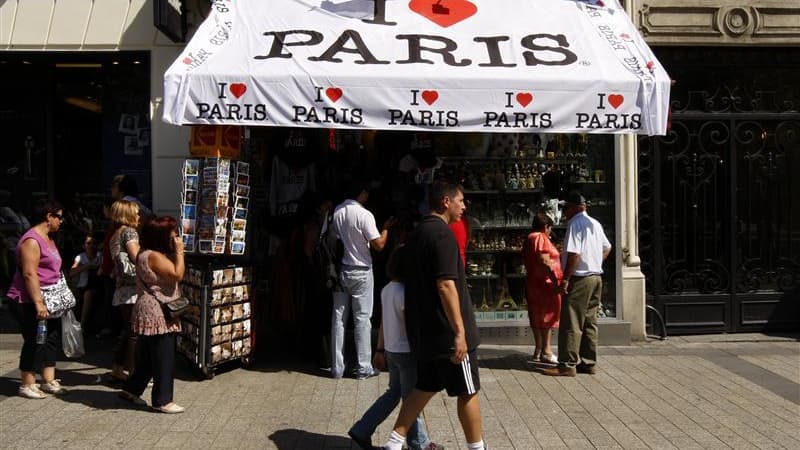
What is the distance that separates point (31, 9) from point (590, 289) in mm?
6942

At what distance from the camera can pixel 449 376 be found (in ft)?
16.7

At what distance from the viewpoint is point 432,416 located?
6648mm

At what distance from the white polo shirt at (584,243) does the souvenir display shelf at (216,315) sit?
10.6 feet

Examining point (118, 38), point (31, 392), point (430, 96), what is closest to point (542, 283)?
point (430, 96)

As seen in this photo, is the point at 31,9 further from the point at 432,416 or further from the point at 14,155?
the point at 432,416

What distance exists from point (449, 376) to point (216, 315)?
337 centimetres

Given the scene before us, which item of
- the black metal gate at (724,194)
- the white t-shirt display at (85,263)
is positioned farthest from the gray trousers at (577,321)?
the white t-shirt display at (85,263)

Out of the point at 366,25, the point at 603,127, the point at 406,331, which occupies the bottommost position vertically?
the point at 406,331

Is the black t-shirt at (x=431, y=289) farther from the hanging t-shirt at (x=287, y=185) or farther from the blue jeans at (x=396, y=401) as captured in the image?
the hanging t-shirt at (x=287, y=185)

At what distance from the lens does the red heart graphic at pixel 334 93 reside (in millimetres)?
7246

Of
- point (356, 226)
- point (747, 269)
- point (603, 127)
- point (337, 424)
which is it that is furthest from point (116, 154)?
point (747, 269)

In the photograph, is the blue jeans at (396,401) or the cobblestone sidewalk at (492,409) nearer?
the blue jeans at (396,401)

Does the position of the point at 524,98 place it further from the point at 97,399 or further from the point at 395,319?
the point at 97,399

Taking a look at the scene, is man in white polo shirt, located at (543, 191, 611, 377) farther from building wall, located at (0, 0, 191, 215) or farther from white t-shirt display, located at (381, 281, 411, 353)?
building wall, located at (0, 0, 191, 215)
